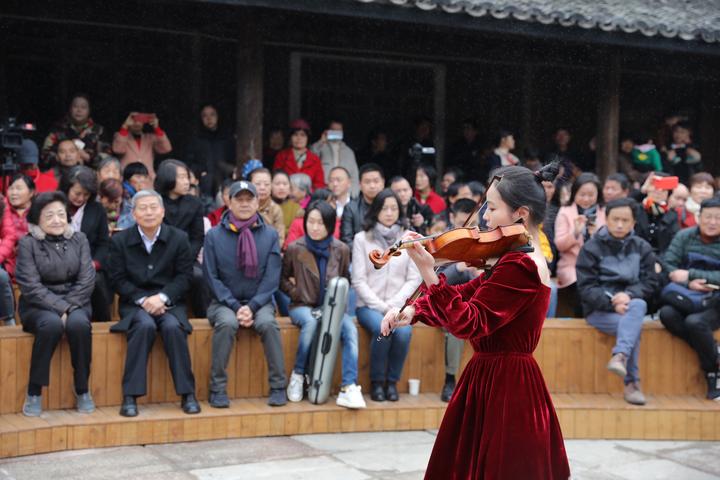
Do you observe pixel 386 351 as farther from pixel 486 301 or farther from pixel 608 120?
pixel 608 120

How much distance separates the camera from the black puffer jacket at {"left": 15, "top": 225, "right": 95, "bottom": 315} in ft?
22.9

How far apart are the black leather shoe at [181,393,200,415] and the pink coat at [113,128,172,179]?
11.5 feet

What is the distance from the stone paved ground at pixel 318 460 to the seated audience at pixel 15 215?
1.73m

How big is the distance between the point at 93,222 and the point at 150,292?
3.03 ft

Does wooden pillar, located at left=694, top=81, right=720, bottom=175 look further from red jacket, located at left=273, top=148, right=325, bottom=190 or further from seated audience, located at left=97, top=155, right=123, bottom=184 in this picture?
seated audience, located at left=97, top=155, right=123, bottom=184

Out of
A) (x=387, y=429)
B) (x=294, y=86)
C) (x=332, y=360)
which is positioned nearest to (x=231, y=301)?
(x=332, y=360)

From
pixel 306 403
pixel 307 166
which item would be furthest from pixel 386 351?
pixel 307 166

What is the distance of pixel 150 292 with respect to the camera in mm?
7375

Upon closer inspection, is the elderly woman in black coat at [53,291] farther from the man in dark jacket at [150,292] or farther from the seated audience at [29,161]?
the seated audience at [29,161]

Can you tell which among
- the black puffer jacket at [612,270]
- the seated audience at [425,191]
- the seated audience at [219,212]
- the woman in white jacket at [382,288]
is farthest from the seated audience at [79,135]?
the black puffer jacket at [612,270]

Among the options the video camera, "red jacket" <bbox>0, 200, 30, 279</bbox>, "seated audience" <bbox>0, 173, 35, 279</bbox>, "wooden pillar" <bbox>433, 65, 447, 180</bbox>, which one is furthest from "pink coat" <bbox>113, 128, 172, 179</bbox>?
"wooden pillar" <bbox>433, 65, 447, 180</bbox>

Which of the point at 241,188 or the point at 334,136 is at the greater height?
the point at 334,136

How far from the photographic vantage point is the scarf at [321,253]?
789 cm

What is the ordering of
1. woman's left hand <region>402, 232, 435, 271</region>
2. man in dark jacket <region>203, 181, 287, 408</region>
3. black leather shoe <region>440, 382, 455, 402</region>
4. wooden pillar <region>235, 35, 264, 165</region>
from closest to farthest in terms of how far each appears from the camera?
woman's left hand <region>402, 232, 435, 271</region>, man in dark jacket <region>203, 181, 287, 408</region>, black leather shoe <region>440, 382, 455, 402</region>, wooden pillar <region>235, 35, 264, 165</region>
